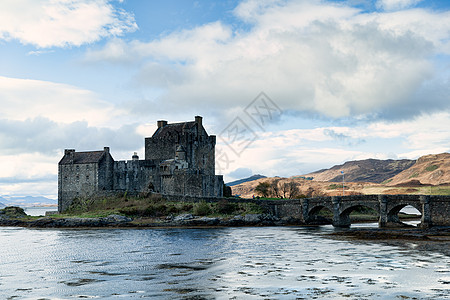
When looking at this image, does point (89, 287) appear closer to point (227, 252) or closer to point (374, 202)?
point (227, 252)

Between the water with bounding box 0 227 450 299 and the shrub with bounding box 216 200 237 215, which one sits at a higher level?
the shrub with bounding box 216 200 237 215

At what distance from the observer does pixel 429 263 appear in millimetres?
25156

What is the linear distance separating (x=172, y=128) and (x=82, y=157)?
15.3 m

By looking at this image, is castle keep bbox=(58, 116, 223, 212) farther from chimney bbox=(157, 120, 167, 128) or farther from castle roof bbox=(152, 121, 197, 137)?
chimney bbox=(157, 120, 167, 128)

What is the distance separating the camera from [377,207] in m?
53.6

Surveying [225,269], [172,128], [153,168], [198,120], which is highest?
[198,120]

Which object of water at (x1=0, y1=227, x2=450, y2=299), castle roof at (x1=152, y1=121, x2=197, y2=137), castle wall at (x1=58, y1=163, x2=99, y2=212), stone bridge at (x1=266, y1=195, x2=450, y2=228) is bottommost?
water at (x1=0, y1=227, x2=450, y2=299)

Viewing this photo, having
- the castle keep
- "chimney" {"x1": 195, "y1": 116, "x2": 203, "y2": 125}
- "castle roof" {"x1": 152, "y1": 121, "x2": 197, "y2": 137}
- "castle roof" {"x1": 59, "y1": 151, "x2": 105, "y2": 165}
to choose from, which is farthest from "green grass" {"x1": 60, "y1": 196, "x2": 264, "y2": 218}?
"chimney" {"x1": 195, "y1": 116, "x2": 203, "y2": 125}

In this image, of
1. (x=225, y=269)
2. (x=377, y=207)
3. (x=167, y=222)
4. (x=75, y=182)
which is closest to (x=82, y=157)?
Result: (x=75, y=182)

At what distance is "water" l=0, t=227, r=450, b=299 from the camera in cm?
1834

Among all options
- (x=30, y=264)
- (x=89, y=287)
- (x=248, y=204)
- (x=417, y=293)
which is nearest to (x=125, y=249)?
(x=30, y=264)

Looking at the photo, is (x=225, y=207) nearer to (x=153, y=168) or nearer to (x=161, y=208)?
(x=161, y=208)

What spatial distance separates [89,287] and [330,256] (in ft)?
52.0

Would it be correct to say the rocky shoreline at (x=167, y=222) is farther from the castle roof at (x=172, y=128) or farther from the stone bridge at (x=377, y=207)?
the castle roof at (x=172, y=128)
